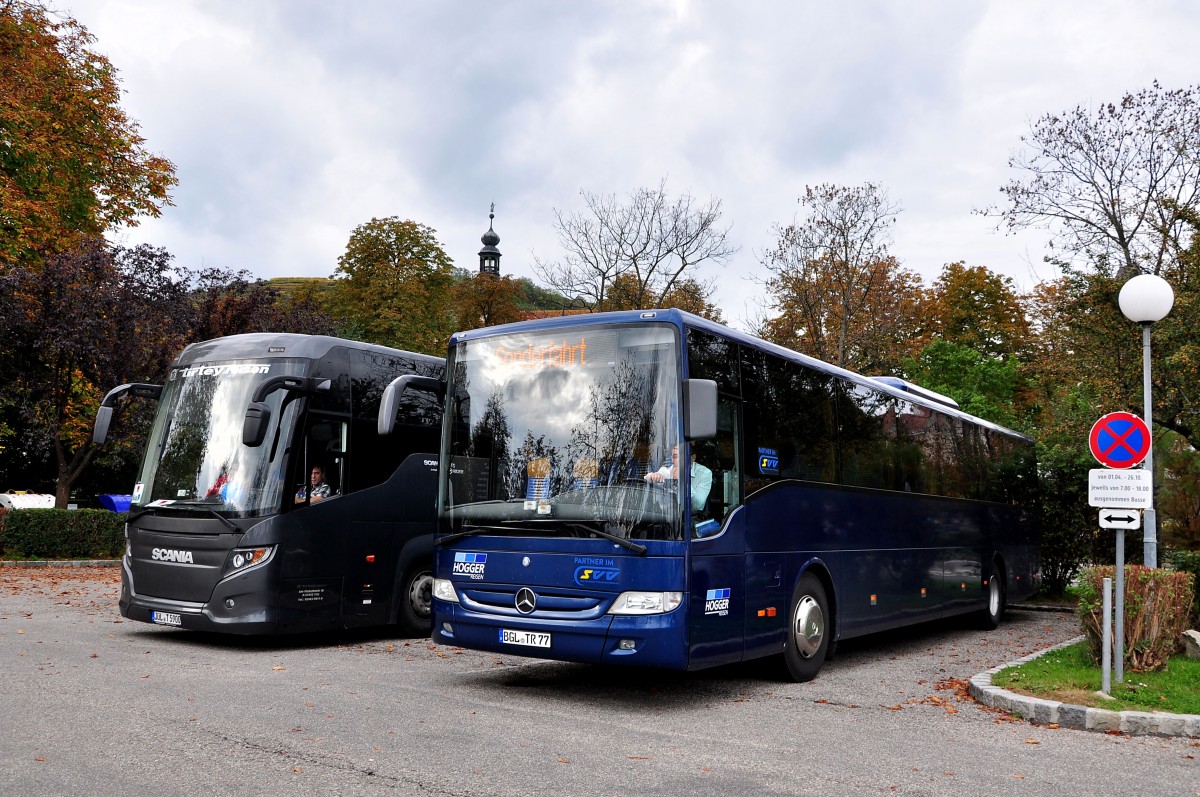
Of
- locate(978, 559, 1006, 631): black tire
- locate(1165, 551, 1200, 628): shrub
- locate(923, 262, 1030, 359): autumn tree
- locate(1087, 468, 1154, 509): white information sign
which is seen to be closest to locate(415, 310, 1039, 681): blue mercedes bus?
locate(1087, 468, 1154, 509): white information sign

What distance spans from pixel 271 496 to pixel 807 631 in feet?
18.1

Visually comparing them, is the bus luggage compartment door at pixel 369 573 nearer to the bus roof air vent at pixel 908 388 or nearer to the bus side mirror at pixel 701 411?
the bus side mirror at pixel 701 411

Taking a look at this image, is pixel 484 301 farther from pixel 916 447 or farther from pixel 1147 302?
pixel 1147 302

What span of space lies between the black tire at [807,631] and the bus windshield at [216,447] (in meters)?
5.26

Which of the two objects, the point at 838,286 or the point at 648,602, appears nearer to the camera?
the point at 648,602

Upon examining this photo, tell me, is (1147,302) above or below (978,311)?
below

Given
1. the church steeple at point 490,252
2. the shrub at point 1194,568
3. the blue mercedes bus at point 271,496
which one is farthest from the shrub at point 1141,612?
the church steeple at point 490,252

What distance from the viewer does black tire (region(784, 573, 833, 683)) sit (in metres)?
9.62

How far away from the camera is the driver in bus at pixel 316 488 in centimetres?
1078

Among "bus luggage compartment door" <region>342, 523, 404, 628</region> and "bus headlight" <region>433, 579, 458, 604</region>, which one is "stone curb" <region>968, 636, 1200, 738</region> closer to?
"bus headlight" <region>433, 579, 458, 604</region>

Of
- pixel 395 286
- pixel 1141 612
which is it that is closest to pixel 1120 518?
pixel 1141 612

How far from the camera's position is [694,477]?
8.01 meters

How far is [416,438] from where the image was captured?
40.5 ft

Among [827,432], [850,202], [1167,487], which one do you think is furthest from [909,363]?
[827,432]
